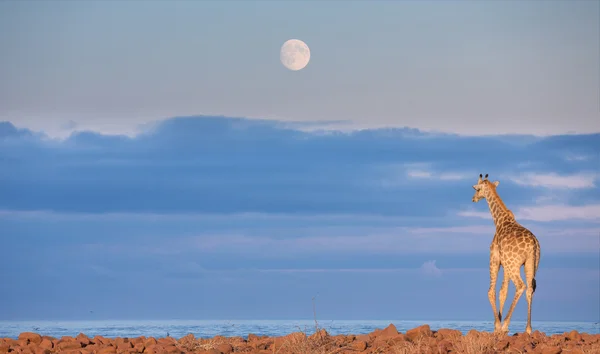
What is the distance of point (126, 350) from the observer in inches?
674

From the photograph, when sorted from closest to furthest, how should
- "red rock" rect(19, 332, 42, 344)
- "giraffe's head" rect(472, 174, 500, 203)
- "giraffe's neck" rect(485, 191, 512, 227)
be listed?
"red rock" rect(19, 332, 42, 344), "giraffe's neck" rect(485, 191, 512, 227), "giraffe's head" rect(472, 174, 500, 203)

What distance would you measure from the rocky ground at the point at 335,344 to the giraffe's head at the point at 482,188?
17.9ft

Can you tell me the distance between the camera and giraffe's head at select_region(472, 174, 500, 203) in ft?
76.4

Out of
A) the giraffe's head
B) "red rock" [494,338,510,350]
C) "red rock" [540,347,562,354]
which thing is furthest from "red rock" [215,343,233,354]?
the giraffe's head

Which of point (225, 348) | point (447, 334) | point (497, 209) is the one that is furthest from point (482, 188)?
point (225, 348)

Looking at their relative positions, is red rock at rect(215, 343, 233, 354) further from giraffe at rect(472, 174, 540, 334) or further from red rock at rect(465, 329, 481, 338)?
giraffe at rect(472, 174, 540, 334)

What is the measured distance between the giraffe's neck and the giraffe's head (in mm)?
168

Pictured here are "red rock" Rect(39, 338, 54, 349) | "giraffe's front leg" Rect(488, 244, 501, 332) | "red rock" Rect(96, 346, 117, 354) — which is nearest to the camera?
"red rock" Rect(96, 346, 117, 354)

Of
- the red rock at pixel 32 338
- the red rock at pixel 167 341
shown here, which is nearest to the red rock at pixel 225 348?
the red rock at pixel 167 341

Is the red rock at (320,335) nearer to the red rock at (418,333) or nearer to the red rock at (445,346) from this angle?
the red rock at (418,333)

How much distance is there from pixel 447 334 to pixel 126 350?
6803 mm

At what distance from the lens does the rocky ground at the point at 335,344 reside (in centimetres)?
1605

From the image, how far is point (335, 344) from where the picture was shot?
16.8 meters

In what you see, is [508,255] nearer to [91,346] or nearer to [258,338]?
[258,338]
